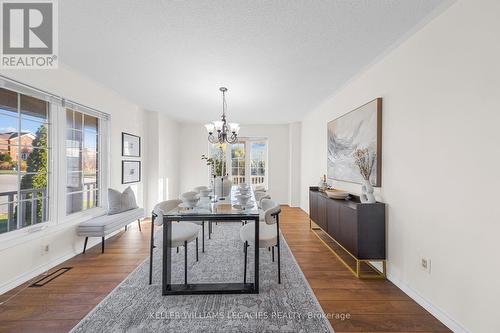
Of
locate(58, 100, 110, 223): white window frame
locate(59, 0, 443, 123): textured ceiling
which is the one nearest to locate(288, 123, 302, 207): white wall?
locate(59, 0, 443, 123): textured ceiling

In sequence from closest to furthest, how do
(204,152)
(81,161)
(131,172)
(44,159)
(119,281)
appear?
(119,281)
(44,159)
(81,161)
(131,172)
(204,152)

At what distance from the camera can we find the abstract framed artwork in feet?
8.45

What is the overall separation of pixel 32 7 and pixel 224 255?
3.31m

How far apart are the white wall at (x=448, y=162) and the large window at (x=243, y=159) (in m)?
4.40

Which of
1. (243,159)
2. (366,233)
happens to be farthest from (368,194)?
(243,159)

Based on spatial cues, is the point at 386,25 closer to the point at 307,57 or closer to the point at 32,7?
the point at 307,57

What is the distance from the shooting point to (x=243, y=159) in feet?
21.9

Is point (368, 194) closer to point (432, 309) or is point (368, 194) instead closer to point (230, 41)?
point (432, 309)

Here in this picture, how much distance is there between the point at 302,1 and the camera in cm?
164

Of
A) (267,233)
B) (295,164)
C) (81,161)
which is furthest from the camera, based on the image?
(295,164)

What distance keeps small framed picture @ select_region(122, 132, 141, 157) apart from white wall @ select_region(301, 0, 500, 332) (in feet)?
14.9

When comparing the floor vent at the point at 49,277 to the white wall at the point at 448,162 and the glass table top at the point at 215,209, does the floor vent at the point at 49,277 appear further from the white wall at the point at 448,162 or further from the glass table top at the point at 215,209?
the white wall at the point at 448,162

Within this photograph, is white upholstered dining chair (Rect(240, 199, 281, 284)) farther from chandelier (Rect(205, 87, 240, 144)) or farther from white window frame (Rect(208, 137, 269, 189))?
white window frame (Rect(208, 137, 269, 189))

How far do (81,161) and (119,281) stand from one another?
2093mm
